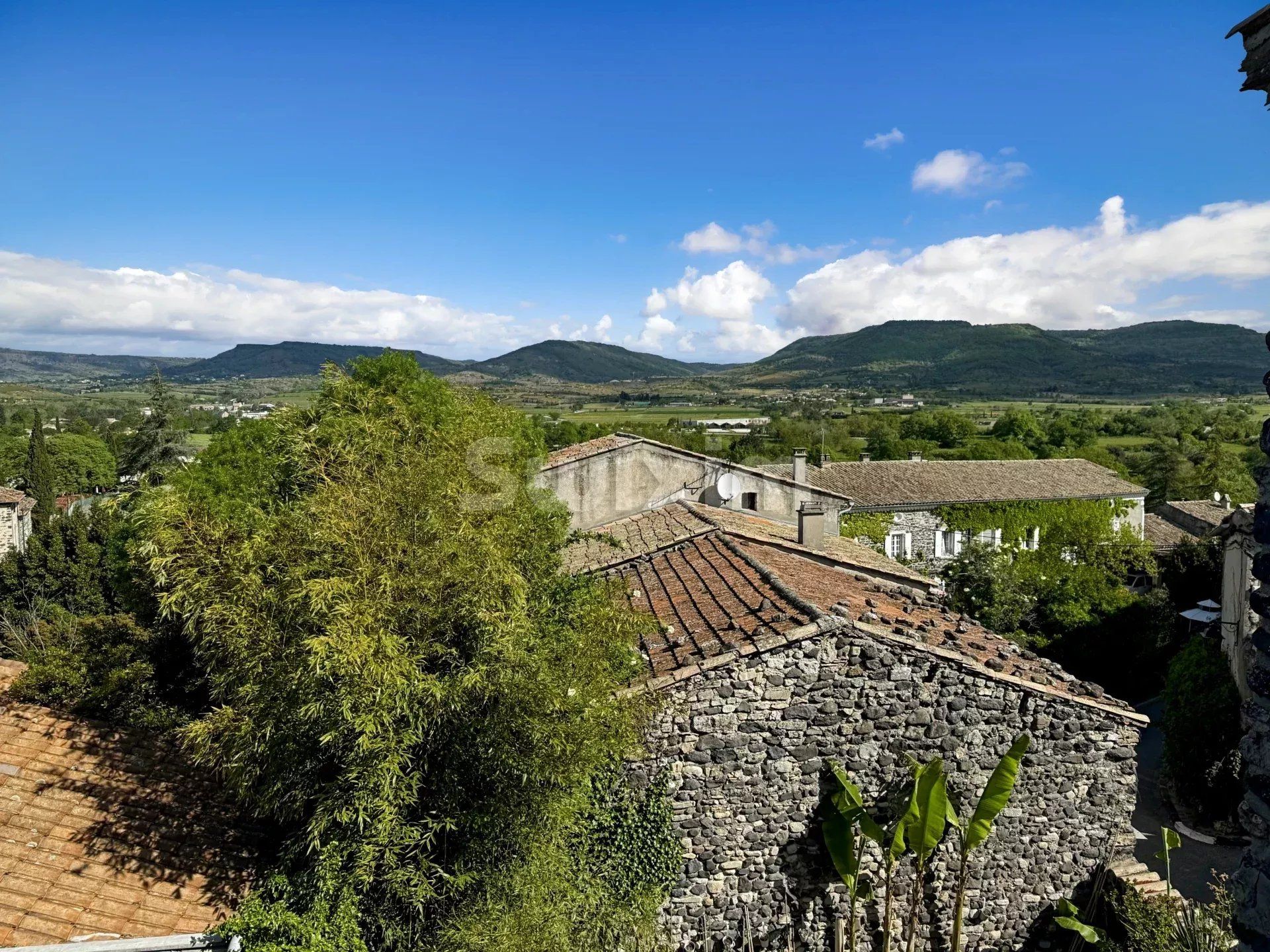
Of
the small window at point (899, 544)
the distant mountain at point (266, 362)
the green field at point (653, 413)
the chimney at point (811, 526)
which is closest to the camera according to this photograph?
the chimney at point (811, 526)

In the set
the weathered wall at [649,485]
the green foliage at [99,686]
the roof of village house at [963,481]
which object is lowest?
the green foliage at [99,686]

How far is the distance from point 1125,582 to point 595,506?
72.9 feet

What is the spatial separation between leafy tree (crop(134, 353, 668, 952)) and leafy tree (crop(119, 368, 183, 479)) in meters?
34.3

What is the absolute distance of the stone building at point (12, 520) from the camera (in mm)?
39094

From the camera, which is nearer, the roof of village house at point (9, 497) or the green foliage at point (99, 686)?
the green foliage at point (99, 686)

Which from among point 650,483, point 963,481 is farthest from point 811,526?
point 963,481

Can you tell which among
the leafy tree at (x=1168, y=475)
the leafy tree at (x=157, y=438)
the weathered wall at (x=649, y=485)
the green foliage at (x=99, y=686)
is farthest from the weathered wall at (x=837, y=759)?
the leafy tree at (x=1168, y=475)

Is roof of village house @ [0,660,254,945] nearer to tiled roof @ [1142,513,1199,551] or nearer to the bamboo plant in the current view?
the bamboo plant

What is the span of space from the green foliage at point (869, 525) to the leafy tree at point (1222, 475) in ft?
A: 98.5

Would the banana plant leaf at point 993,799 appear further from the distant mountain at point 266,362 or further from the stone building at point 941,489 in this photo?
the distant mountain at point 266,362

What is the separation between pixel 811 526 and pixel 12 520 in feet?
145

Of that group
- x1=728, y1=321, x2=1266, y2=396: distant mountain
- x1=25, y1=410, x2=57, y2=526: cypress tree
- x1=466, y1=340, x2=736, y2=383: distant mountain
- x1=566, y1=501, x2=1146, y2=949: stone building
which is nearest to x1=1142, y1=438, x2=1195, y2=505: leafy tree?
x1=566, y1=501, x2=1146, y2=949: stone building

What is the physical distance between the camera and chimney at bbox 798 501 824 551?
16312 mm

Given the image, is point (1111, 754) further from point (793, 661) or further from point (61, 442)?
point (61, 442)
